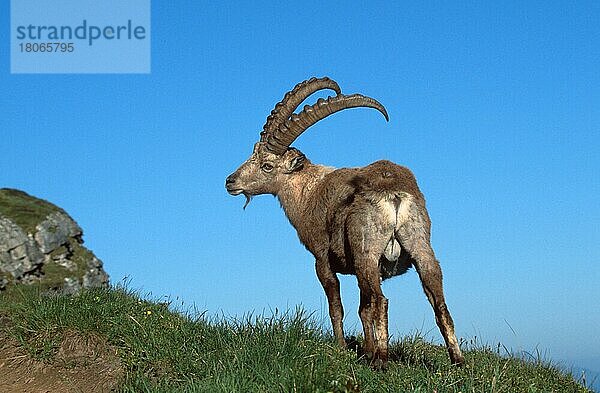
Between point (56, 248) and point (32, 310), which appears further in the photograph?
point (56, 248)

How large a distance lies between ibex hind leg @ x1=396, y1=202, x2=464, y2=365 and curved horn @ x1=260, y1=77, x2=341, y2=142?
3372mm

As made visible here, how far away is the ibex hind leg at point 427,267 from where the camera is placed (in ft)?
32.0

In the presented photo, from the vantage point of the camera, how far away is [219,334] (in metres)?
9.95

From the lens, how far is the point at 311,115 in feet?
39.3

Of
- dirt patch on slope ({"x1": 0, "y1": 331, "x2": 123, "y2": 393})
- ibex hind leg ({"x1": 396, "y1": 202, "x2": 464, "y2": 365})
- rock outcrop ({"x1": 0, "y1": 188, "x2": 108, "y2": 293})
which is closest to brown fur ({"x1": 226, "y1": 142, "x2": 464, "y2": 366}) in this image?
ibex hind leg ({"x1": 396, "y1": 202, "x2": 464, "y2": 365})

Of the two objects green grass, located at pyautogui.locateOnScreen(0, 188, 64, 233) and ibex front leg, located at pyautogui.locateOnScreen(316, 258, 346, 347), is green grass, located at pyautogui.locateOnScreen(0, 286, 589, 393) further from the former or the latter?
green grass, located at pyautogui.locateOnScreen(0, 188, 64, 233)

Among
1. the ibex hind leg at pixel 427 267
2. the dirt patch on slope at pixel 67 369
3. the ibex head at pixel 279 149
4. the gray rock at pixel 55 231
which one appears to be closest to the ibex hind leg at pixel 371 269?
the ibex hind leg at pixel 427 267

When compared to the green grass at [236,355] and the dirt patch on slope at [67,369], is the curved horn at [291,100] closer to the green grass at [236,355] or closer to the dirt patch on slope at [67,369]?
the green grass at [236,355]

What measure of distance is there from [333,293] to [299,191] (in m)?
2.10

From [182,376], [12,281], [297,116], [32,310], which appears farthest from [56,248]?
[182,376]

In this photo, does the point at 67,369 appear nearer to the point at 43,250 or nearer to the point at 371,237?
the point at 371,237

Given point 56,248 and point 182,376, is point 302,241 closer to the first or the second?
point 182,376

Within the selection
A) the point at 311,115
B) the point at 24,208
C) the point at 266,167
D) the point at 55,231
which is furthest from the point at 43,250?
the point at 311,115

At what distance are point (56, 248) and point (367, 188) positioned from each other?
13242 millimetres
